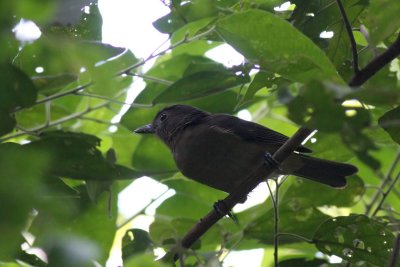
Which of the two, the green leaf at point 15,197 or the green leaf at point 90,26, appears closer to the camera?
the green leaf at point 15,197

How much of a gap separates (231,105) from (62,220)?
2.61 metres

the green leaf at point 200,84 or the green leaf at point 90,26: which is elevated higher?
the green leaf at point 90,26

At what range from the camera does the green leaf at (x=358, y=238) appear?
9.04ft

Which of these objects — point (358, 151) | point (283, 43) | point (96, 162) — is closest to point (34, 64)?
point (96, 162)

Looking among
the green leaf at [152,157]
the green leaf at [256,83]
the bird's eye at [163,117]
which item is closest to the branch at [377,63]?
the green leaf at [256,83]

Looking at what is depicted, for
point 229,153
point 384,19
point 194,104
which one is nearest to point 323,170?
point 229,153

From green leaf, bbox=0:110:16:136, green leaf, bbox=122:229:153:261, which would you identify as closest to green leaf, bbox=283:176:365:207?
green leaf, bbox=122:229:153:261

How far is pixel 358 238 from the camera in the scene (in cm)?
280

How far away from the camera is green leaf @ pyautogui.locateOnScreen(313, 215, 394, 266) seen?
2.75m

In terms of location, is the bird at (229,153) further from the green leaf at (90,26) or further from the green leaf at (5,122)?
the green leaf at (5,122)

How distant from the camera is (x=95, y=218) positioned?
324 centimetres

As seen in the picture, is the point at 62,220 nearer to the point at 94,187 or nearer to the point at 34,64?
the point at 34,64

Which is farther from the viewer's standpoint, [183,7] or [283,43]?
[183,7]

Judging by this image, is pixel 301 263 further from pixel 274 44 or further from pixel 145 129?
pixel 145 129
